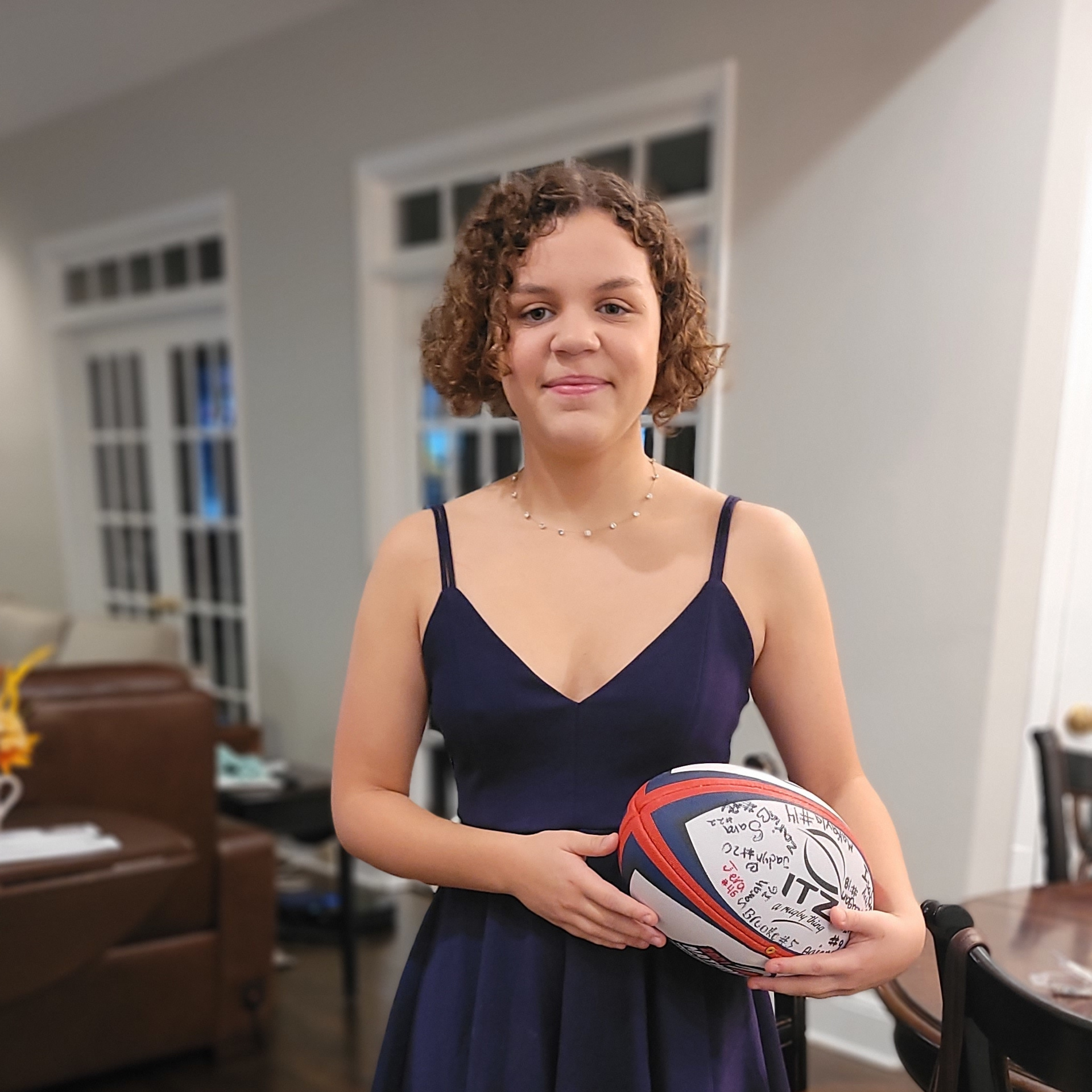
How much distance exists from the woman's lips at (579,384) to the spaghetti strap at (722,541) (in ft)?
0.58

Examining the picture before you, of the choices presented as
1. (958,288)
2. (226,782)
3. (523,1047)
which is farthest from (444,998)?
(226,782)

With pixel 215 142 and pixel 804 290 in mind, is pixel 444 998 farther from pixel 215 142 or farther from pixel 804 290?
pixel 215 142

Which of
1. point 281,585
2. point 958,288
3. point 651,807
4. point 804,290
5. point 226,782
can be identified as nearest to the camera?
point 651,807

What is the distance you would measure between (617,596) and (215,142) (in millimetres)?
3747

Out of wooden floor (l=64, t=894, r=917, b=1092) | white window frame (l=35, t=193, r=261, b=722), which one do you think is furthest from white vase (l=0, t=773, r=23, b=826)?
white window frame (l=35, t=193, r=261, b=722)

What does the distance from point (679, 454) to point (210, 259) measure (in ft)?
12.3

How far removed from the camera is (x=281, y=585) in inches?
151

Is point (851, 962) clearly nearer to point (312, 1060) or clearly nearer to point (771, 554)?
point (771, 554)

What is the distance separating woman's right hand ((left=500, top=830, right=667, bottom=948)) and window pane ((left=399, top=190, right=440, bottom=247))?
9.24ft

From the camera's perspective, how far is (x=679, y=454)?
97 centimetres

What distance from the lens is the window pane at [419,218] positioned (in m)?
3.28

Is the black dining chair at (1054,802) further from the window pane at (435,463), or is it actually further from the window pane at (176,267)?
the window pane at (176,267)

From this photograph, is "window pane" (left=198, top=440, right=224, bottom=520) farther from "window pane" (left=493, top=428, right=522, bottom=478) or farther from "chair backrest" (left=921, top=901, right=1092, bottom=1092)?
"chair backrest" (left=921, top=901, right=1092, bottom=1092)

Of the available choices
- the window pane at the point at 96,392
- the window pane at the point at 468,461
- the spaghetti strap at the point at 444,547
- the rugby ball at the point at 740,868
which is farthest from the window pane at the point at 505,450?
the window pane at the point at 96,392
